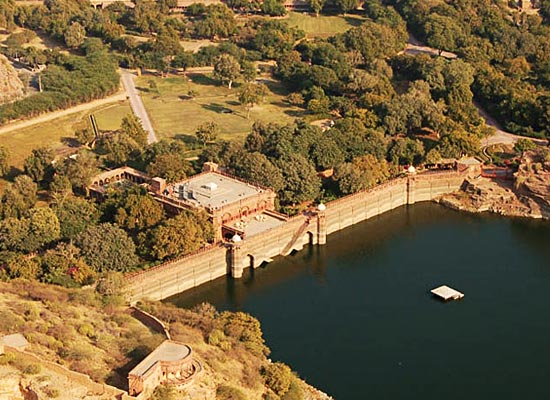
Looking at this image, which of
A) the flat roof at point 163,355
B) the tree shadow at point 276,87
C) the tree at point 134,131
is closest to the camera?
the flat roof at point 163,355

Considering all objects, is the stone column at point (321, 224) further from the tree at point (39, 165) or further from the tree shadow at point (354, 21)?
the tree shadow at point (354, 21)

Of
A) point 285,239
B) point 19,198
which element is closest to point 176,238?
point 285,239

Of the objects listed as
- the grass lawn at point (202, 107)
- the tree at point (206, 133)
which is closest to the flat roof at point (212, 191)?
the tree at point (206, 133)

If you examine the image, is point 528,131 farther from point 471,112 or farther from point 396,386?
point 396,386

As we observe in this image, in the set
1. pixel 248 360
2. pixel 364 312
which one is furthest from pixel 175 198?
pixel 248 360

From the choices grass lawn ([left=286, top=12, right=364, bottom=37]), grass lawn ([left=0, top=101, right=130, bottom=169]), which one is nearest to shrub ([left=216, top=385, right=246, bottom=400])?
grass lawn ([left=0, top=101, right=130, bottom=169])

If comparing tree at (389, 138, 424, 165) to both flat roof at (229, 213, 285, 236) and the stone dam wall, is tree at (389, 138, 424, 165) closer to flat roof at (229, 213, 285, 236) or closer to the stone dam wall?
the stone dam wall

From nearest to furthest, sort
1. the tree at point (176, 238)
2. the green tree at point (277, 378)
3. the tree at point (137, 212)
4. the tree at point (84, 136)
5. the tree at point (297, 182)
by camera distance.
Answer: the green tree at point (277, 378)
the tree at point (176, 238)
the tree at point (137, 212)
the tree at point (297, 182)
the tree at point (84, 136)

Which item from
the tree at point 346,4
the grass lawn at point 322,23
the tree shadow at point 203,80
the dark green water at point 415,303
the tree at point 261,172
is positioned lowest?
the dark green water at point 415,303
